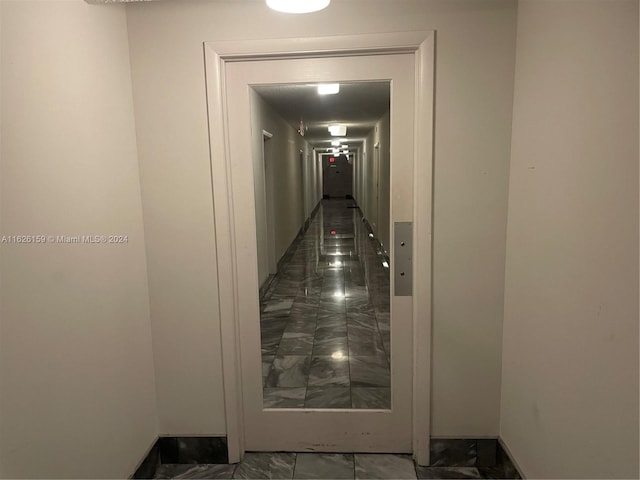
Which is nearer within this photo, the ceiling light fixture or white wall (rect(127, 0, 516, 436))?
the ceiling light fixture

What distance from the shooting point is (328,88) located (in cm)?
199

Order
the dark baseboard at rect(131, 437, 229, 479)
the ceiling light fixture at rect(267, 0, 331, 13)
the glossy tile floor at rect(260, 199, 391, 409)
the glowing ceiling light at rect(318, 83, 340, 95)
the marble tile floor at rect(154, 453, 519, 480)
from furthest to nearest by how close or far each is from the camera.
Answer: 1. the glossy tile floor at rect(260, 199, 391, 409)
2. the dark baseboard at rect(131, 437, 229, 479)
3. the marble tile floor at rect(154, 453, 519, 480)
4. the glowing ceiling light at rect(318, 83, 340, 95)
5. the ceiling light fixture at rect(267, 0, 331, 13)

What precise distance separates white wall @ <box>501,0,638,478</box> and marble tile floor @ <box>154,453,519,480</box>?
1.16 feet

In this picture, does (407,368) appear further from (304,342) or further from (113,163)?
(113,163)

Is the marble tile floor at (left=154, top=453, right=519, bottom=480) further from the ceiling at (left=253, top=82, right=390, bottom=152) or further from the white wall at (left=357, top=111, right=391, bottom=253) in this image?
the ceiling at (left=253, top=82, right=390, bottom=152)

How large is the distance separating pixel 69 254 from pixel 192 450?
126cm

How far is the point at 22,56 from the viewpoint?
1.23 meters

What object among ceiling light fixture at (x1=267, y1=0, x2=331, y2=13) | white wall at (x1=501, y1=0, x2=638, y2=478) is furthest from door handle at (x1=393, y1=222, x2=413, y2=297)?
ceiling light fixture at (x1=267, y1=0, x2=331, y2=13)

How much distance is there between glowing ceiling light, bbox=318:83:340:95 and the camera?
1.86m

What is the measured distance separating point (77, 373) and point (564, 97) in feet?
6.47

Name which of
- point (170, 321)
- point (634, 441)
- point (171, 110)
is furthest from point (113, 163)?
point (634, 441)

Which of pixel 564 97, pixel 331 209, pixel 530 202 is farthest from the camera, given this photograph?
pixel 331 209

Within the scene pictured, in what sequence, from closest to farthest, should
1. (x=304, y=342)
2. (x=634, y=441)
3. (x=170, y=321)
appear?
1. (x=634, y=441)
2. (x=170, y=321)
3. (x=304, y=342)

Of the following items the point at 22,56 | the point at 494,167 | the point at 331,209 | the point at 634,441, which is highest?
the point at 22,56
